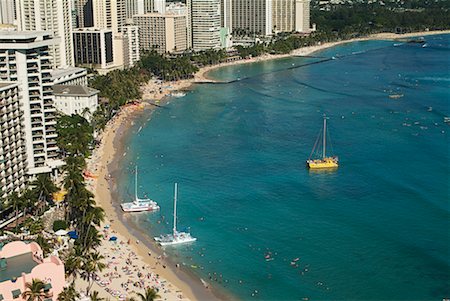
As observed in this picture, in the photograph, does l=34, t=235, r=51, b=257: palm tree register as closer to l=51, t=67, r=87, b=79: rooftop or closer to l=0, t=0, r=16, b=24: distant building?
l=51, t=67, r=87, b=79: rooftop

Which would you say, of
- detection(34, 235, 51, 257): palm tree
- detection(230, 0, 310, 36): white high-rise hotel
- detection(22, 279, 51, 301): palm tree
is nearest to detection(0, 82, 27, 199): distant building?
detection(34, 235, 51, 257): palm tree

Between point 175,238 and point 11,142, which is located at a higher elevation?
point 11,142

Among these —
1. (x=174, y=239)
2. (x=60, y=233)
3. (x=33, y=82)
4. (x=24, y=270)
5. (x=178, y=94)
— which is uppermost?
(x=33, y=82)

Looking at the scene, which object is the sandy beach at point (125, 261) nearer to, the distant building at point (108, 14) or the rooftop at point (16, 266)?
the rooftop at point (16, 266)

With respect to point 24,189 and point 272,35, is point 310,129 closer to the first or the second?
point 24,189

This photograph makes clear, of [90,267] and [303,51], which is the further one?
[303,51]

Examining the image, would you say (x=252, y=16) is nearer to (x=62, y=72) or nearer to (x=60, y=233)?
(x=62, y=72)

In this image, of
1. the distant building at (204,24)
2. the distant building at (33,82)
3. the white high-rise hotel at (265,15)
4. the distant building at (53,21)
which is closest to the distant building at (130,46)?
the distant building at (53,21)

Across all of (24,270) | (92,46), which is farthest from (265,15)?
(24,270)
